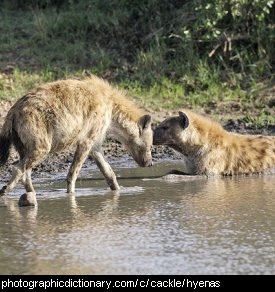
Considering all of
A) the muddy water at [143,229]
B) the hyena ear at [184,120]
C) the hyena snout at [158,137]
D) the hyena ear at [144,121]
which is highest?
the hyena ear at [144,121]

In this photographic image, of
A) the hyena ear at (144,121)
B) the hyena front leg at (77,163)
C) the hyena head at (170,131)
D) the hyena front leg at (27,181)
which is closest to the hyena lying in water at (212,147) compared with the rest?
the hyena head at (170,131)

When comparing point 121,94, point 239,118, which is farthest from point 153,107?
point 121,94

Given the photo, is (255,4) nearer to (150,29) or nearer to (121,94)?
(150,29)

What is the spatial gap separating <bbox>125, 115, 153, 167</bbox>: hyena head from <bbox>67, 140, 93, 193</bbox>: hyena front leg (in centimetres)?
69

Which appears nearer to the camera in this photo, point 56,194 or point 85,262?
point 85,262

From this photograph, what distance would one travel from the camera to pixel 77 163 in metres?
8.13

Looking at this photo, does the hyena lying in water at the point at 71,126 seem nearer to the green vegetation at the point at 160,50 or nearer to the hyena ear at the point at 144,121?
the hyena ear at the point at 144,121

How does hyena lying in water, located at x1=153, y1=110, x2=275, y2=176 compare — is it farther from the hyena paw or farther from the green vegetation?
the hyena paw

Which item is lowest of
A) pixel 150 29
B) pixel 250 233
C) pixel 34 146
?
pixel 250 233

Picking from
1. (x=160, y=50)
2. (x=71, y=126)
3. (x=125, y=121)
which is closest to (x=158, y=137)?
(x=125, y=121)

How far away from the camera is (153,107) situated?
11141 mm

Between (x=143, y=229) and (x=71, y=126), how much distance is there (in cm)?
168

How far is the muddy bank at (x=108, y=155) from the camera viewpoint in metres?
9.27

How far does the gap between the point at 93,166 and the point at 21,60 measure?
262 centimetres
